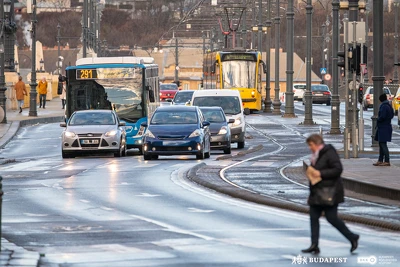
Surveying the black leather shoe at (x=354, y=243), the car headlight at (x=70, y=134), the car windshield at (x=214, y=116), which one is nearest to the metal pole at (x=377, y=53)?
the car windshield at (x=214, y=116)

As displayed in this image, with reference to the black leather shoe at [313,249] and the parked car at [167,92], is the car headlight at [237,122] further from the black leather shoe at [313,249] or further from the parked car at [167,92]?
the parked car at [167,92]

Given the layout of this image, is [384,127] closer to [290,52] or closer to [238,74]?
[290,52]

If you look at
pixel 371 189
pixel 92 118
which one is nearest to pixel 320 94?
pixel 92 118

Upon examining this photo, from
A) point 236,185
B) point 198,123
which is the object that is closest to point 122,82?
point 198,123

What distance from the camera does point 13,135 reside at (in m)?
50.1

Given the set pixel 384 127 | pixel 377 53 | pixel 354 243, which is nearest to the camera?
pixel 354 243

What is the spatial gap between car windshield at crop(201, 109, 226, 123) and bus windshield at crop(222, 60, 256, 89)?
30467mm

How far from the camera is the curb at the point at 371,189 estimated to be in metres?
21.9

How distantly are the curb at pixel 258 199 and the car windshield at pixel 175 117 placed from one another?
21.1 feet

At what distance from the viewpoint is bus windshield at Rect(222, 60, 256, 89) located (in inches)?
2778

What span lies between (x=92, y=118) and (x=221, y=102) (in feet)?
24.2

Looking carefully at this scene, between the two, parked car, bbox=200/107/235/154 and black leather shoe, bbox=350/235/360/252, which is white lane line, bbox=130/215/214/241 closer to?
black leather shoe, bbox=350/235/360/252

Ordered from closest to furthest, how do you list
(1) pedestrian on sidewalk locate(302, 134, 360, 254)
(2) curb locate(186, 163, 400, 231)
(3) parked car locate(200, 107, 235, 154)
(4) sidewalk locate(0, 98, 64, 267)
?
1. (4) sidewalk locate(0, 98, 64, 267)
2. (1) pedestrian on sidewalk locate(302, 134, 360, 254)
3. (2) curb locate(186, 163, 400, 231)
4. (3) parked car locate(200, 107, 235, 154)

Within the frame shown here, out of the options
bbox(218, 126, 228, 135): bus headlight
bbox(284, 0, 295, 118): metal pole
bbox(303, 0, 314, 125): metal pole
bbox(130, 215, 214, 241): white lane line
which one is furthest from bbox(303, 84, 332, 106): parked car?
bbox(130, 215, 214, 241): white lane line
